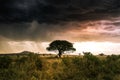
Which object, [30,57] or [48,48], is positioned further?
[48,48]

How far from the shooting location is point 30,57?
32281 mm

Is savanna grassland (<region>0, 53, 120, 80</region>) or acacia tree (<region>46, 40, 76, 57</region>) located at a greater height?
acacia tree (<region>46, 40, 76, 57</region>)

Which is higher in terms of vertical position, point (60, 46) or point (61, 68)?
point (60, 46)

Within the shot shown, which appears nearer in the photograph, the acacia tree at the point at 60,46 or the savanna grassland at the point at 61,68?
the savanna grassland at the point at 61,68

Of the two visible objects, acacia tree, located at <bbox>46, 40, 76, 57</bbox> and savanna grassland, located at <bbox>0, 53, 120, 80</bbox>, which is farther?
acacia tree, located at <bbox>46, 40, 76, 57</bbox>

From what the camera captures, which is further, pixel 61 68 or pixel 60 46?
pixel 60 46

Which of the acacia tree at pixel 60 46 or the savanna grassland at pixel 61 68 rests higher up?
the acacia tree at pixel 60 46

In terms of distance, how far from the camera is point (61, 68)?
106 ft

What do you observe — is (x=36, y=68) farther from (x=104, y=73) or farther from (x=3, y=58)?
(x=104, y=73)

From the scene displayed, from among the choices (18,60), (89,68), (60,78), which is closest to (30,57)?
(18,60)

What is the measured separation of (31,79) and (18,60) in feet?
14.0

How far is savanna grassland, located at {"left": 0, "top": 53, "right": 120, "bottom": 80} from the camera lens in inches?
1197

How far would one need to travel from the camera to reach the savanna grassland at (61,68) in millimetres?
30406

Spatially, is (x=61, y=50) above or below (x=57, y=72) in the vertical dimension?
above
